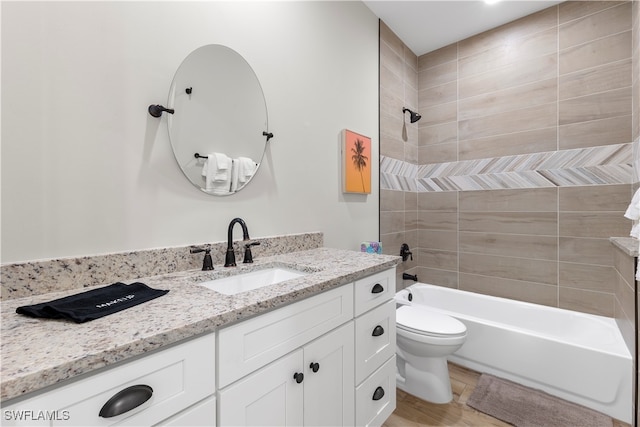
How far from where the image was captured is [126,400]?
0.56 m

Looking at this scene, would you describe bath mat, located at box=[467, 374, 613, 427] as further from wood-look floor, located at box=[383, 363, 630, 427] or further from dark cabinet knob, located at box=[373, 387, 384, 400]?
dark cabinet knob, located at box=[373, 387, 384, 400]

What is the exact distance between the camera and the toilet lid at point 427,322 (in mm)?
1726

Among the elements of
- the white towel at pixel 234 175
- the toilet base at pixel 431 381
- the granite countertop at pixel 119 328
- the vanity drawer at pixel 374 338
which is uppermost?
the white towel at pixel 234 175

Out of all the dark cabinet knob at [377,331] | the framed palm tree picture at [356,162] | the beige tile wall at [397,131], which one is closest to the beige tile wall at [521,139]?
the beige tile wall at [397,131]

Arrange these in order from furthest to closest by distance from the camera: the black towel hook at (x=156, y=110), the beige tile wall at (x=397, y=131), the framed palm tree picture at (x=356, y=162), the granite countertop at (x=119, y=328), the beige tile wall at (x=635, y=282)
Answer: the beige tile wall at (x=397, y=131), the framed palm tree picture at (x=356, y=162), the beige tile wall at (x=635, y=282), the black towel hook at (x=156, y=110), the granite countertop at (x=119, y=328)

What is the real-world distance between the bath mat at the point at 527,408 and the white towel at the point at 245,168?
193cm

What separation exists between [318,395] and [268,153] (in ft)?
3.78

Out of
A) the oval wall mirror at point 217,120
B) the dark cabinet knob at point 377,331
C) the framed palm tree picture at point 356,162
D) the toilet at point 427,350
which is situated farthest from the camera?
the framed palm tree picture at point 356,162

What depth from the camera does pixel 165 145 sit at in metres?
1.14

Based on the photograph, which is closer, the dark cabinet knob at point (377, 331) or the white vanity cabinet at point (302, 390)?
the white vanity cabinet at point (302, 390)

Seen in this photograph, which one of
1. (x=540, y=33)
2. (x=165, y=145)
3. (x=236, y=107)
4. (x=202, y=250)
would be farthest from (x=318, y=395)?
(x=540, y=33)

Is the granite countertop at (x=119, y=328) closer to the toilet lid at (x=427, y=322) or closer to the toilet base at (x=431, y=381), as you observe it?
the toilet lid at (x=427, y=322)

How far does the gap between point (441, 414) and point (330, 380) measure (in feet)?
3.53

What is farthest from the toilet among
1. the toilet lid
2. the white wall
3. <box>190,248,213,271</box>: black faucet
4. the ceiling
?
the ceiling
